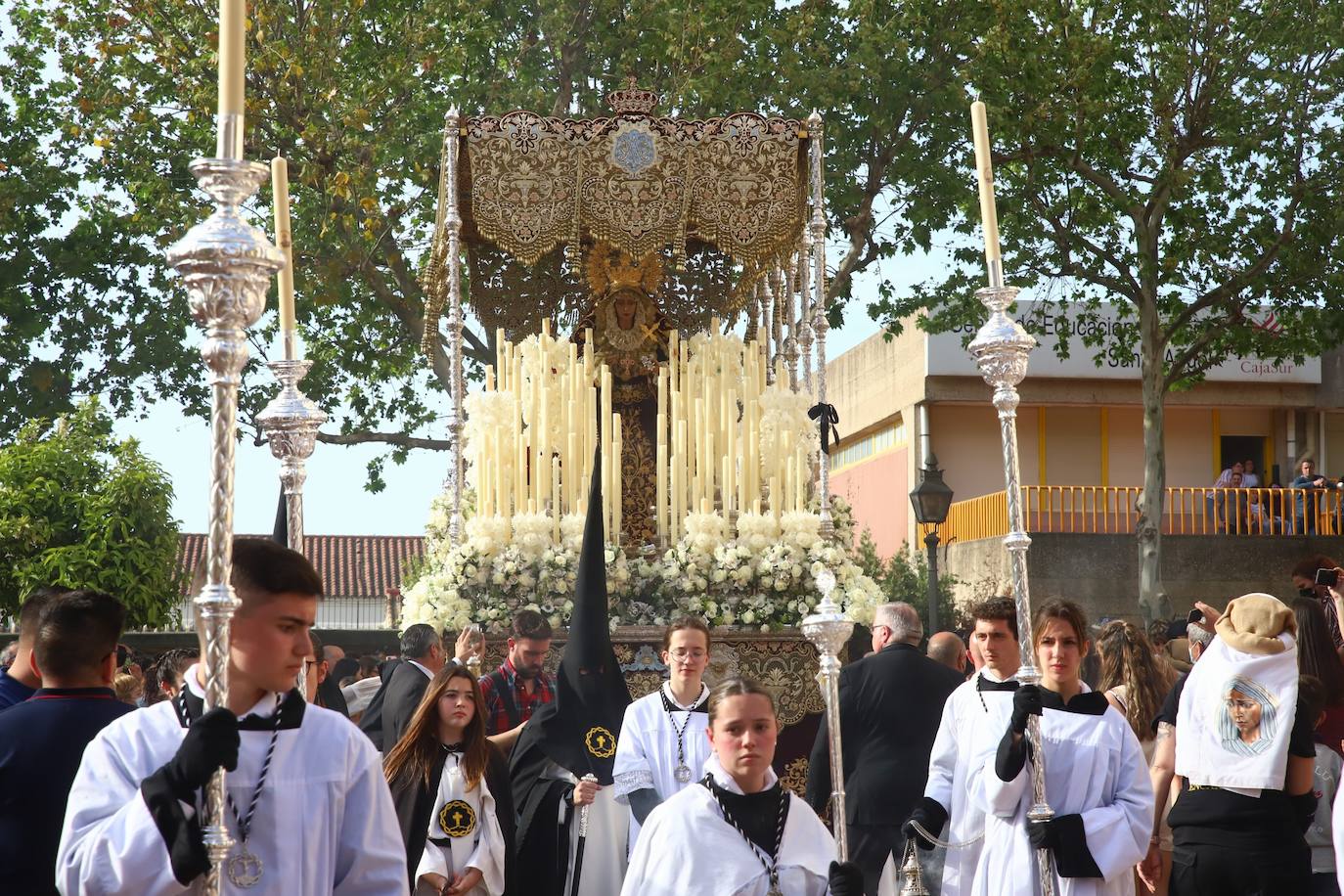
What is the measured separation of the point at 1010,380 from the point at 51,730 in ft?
9.41

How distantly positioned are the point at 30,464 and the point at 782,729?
32.4 feet

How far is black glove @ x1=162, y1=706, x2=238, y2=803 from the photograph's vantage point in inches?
116

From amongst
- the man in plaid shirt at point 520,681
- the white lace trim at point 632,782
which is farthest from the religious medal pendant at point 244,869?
the man in plaid shirt at point 520,681

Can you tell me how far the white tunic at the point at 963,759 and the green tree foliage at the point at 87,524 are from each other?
Answer: 11762mm

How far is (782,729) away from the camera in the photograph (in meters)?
9.73

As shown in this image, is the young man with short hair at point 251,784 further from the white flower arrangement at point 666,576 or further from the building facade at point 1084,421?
the building facade at point 1084,421

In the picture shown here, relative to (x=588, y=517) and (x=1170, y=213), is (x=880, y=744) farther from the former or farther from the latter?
(x=1170, y=213)

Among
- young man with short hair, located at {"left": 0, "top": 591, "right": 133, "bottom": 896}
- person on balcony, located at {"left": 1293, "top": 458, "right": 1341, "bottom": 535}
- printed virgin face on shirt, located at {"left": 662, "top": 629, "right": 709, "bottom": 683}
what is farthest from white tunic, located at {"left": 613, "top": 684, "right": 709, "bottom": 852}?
person on balcony, located at {"left": 1293, "top": 458, "right": 1341, "bottom": 535}

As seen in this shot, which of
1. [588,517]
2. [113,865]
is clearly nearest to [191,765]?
[113,865]

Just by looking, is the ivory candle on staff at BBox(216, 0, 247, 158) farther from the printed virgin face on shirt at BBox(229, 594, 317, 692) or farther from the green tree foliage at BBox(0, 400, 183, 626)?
the green tree foliage at BBox(0, 400, 183, 626)

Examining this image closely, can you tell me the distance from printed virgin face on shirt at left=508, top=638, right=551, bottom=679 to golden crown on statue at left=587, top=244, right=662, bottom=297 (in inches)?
154

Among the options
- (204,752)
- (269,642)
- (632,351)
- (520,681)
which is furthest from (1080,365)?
(204,752)

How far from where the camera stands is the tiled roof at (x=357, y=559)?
130ft

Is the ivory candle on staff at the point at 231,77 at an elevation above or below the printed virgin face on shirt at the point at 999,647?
above
